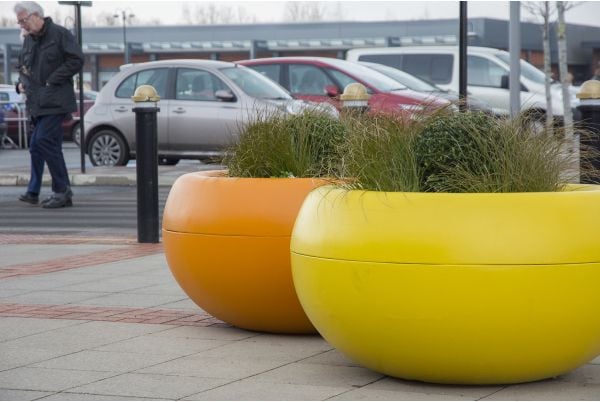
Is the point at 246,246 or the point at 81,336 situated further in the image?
the point at 81,336

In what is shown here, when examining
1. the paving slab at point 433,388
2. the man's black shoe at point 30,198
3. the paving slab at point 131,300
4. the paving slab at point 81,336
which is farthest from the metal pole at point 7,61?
the paving slab at point 433,388

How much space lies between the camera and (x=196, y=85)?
18688 mm

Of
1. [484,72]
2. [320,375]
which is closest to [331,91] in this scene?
[484,72]

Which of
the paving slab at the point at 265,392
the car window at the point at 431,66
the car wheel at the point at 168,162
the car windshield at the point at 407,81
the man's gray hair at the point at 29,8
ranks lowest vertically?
the paving slab at the point at 265,392

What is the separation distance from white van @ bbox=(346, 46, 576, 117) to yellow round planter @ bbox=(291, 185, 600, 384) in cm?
1837

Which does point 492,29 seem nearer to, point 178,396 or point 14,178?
point 14,178

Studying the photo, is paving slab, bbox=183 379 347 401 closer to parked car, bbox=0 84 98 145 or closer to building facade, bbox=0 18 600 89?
parked car, bbox=0 84 98 145

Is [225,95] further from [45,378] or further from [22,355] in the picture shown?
[45,378]

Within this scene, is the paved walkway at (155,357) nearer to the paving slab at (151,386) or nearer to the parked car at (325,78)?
the paving slab at (151,386)

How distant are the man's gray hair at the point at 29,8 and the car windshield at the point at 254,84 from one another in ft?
17.2

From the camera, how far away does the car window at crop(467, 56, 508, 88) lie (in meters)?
24.2

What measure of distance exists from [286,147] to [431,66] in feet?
63.2

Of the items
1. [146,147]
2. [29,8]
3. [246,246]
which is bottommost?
[246,246]

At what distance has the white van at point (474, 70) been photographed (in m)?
23.9
